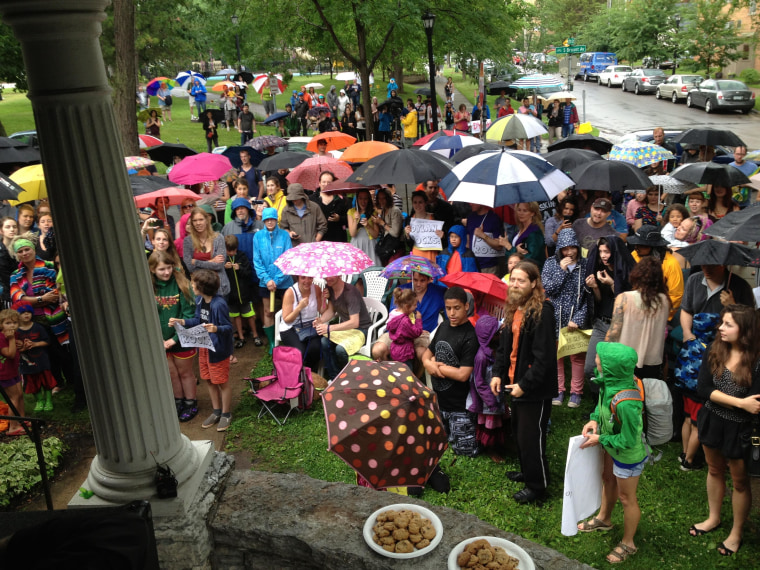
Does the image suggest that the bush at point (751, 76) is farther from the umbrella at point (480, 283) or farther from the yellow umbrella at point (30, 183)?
the yellow umbrella at point (30, 183)

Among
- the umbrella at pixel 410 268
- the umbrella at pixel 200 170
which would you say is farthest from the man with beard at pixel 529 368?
the umbrella at pixel 200 170

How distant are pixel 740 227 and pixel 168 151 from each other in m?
12.4

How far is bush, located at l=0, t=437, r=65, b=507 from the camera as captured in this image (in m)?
6.15

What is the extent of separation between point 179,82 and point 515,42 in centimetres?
2977

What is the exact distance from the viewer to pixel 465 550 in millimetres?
3611

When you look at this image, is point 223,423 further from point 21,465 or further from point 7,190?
point 7,190

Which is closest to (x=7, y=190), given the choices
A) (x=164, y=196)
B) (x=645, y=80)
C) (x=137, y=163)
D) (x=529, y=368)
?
(x=164, y=196)

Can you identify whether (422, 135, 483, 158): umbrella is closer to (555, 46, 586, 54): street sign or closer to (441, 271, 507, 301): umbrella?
(441, 271, 507, 301): umbrella

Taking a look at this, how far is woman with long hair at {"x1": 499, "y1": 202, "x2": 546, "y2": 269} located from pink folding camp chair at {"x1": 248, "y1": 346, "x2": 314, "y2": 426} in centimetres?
301

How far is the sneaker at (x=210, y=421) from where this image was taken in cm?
735

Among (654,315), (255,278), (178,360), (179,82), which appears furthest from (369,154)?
(179,82)

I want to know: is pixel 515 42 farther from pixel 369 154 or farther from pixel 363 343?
pixel 363 343

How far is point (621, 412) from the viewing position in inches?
183

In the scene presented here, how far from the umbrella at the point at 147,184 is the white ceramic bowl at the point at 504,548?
742 cm
